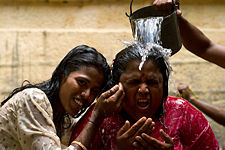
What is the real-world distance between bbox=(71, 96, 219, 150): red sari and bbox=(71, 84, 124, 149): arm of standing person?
0.62ft

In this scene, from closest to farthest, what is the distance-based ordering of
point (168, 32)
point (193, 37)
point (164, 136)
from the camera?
point (164, 136), point (168, 32), point (193, 37)

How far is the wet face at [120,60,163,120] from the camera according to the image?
121 inches

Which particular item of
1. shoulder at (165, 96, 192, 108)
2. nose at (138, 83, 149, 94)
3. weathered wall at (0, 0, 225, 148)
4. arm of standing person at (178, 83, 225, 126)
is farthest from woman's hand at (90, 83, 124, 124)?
A: weathered wall at (0, 0, 225, 148)

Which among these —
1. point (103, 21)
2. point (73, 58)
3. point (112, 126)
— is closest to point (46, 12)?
point (103, 21)

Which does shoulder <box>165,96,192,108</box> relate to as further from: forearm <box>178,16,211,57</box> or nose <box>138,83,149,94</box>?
forearm <box>178,16,211,57</box>

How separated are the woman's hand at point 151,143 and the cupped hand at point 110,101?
12.4 inches

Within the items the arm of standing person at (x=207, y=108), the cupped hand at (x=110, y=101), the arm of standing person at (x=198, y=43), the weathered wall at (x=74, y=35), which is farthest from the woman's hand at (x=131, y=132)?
the weathered wall at (x=74, y=35)

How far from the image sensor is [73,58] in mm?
3512

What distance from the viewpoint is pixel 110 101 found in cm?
303

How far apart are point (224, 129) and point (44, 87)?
301 cm

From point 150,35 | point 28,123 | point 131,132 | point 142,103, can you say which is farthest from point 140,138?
point 150,35

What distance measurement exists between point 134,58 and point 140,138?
641 millimetres

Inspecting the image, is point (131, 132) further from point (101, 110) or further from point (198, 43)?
point (198, 43)

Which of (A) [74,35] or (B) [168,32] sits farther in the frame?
(A) [74,35]
